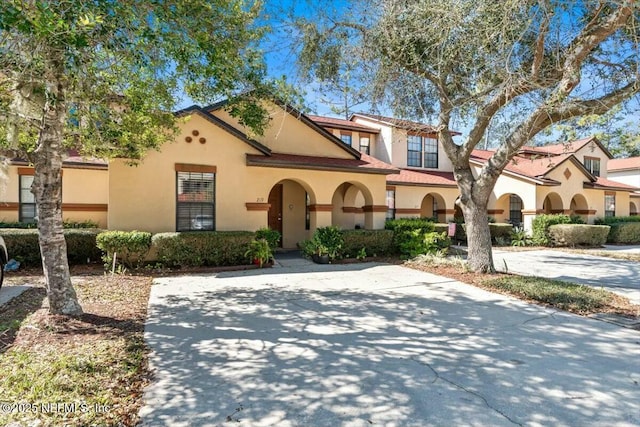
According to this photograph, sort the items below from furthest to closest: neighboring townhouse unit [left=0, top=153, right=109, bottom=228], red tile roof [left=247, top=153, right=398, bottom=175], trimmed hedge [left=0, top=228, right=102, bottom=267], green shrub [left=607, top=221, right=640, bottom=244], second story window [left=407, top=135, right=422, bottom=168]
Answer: second story window [left=407, top=135, right=422, bottom=168]
green shrub [left=607, top=221, right=640, bottom=244]
neighboring townhouse unit [left=0, top=153, right=109, bottom=228]
red tile roof [left=247, top=153, right=398, bottom=175]
trimmed hedge [left=0, top=228, right=102, bottom=267]

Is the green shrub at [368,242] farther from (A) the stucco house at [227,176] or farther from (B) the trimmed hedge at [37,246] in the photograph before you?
(B) the trimmed hedge at [37,246]

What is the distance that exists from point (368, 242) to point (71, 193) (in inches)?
451

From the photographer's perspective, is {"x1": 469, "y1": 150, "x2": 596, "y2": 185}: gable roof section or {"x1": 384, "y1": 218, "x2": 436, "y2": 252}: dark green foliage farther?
{"x1": 469, "y1": 150, "x2": 596, "y2": 185}: gable roof section

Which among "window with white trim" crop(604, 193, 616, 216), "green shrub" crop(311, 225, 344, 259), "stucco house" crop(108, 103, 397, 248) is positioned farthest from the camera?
"window with white trim" crop(604, 193, 616, 216)

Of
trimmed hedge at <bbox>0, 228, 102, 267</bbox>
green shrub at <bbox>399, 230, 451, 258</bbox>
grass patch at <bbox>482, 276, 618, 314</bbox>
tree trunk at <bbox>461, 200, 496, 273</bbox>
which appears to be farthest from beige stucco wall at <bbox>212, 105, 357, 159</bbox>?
grass patch at <bbox>482, 276, 618, 314</bbox>

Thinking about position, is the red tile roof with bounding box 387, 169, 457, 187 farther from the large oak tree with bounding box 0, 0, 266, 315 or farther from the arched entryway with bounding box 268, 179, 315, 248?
the large oak tree with bounding box 0, 0, 266, 315

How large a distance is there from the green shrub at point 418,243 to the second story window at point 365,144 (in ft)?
25.6

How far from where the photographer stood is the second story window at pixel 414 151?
20.3 m

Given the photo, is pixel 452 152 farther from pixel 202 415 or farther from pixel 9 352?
pixel 9 352

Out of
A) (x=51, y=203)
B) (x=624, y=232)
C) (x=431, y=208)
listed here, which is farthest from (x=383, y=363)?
(x=624, y=232)

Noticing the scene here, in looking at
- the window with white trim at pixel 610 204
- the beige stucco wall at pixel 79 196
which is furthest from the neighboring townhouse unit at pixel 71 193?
the window with white trim at pixel 610 204

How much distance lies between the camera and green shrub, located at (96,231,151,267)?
31.1 feet

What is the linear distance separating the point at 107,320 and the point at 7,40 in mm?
4226

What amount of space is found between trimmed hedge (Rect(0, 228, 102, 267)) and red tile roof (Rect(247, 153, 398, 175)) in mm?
5270
